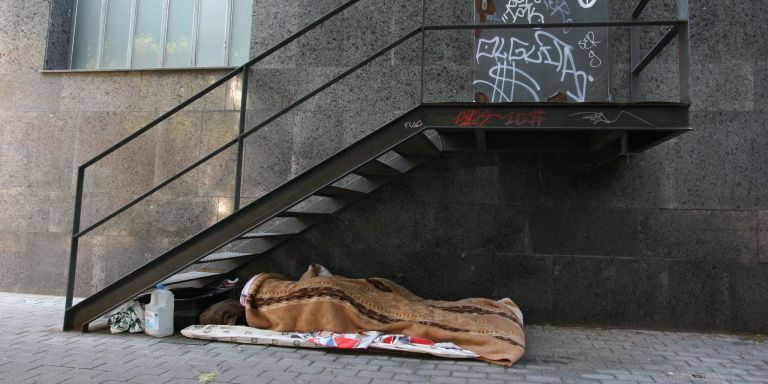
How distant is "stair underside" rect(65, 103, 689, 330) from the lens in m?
4.28

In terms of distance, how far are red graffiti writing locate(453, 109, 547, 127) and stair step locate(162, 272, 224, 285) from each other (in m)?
3.36

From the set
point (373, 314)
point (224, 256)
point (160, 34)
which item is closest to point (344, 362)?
point (373, 314)

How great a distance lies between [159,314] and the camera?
4965mm

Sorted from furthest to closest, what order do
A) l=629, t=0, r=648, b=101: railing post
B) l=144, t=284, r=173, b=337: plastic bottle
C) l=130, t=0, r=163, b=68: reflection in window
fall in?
1. l=130, t=0, r=163, b=68: reflection in window
2. l=629, t=0, r=648, b=101: railing post
3. l=144, t=284, r=173, b=337: plastic bottle

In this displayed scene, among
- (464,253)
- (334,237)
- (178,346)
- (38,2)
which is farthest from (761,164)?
(38,2)

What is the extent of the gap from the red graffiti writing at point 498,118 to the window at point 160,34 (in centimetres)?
378

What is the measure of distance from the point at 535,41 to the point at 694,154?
2250mm

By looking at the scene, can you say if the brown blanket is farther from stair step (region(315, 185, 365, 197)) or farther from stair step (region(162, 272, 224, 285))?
stair step (region(315, 185, 365, 197))

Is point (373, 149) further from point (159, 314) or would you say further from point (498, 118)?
point (159, 314)

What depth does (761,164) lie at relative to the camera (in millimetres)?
5652

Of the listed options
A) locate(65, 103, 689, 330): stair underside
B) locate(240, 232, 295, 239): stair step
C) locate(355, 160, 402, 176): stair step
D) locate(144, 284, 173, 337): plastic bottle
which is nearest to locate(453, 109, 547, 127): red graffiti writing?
locate(65, 103, 689, 330): stair underside

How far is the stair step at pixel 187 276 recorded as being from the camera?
17.3 feet

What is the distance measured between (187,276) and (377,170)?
248 cm

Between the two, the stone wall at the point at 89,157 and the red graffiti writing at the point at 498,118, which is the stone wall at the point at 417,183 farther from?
the red graffiti writing at the point at 498,118
